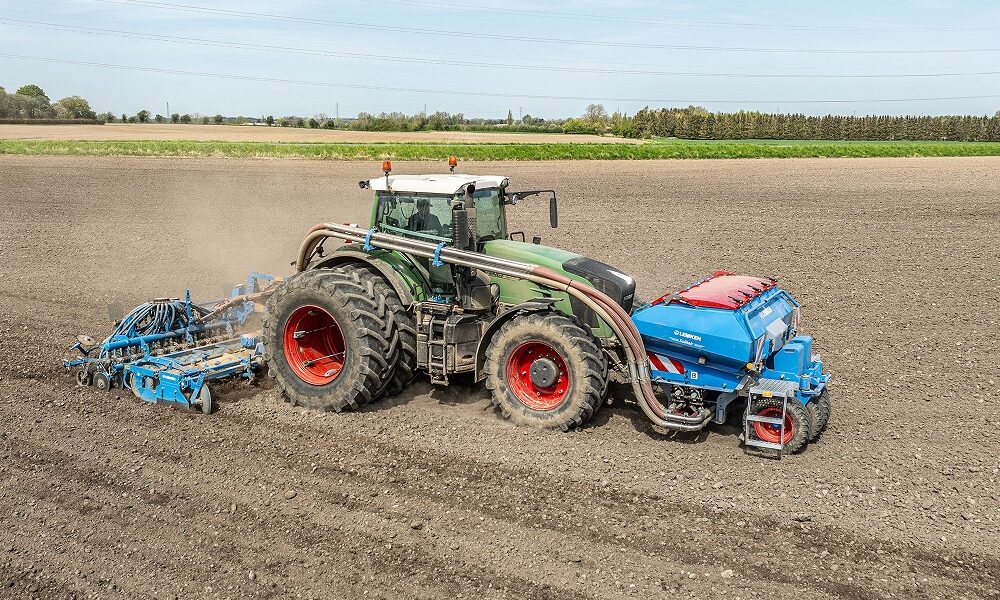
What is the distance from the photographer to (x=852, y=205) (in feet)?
79.9

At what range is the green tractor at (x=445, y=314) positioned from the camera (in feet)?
26.0

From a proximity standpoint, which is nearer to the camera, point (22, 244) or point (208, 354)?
point (208, 354)

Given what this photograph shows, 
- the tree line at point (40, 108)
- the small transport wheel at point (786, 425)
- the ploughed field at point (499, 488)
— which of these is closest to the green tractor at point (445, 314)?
the ploughed field at point (499, 488)

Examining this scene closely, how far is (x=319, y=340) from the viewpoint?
9234 mm

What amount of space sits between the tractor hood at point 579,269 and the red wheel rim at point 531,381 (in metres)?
0.51

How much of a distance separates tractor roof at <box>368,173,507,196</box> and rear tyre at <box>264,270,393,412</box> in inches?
45.0

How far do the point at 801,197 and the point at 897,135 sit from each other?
44.4m

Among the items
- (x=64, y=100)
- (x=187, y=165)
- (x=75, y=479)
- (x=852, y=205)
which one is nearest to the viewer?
(x=75, y=479)

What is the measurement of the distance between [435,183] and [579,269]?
→ 1.79 meters

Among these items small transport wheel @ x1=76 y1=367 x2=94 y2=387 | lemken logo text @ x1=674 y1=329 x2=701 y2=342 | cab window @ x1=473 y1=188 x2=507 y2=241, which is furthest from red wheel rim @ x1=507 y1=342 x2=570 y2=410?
small transport wheel @ x1=76 y1=367 x2=94 y2=387

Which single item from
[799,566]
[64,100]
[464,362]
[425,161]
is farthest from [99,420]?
[64,100]

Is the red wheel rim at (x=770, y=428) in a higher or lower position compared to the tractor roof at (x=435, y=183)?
lower

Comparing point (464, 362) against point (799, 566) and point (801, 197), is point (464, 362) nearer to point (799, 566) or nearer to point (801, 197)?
point (799, 566)

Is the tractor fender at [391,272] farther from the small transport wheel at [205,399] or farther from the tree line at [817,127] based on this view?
the tree line at [817,127]
